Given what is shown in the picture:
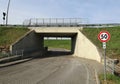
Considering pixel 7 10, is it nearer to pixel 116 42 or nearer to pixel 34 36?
pixel 34 36

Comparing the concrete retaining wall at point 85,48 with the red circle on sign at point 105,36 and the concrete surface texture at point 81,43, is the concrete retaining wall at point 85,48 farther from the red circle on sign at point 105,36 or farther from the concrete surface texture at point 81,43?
the red circle on sign at point 105,36

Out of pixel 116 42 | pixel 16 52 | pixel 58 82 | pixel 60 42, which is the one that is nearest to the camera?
pixel 58 82

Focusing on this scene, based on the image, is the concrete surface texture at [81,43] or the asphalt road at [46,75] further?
the concrete surface texture at [81,43]

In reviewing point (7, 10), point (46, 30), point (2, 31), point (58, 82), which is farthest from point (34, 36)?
point (58, 82)

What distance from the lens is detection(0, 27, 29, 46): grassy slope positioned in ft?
136

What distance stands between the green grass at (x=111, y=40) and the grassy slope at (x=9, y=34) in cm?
1109

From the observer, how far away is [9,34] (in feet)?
150

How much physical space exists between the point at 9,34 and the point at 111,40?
57.0ft

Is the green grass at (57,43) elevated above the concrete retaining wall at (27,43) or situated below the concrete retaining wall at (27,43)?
below

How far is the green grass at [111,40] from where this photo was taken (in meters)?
35.9

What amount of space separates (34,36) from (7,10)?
15.0 m

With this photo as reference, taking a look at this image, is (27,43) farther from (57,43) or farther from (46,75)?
(57,43)

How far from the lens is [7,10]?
59312mm

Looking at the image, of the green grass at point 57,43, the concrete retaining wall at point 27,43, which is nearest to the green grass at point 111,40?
the concrete retaining wall at point 27,43
